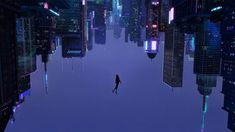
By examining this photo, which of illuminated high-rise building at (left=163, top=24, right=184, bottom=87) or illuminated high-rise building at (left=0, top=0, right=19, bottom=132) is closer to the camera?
illuminated high-rise building at (left=0, top=0, right=19, bottom=132)

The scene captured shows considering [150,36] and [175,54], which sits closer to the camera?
[150,36]

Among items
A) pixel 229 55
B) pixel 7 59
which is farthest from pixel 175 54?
pixel 7 59

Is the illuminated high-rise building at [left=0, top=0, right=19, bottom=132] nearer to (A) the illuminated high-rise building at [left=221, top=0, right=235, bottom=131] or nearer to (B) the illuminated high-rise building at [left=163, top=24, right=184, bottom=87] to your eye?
(A) the illuminated high-rise building at [left=221, top=0, right=235, bottom=131]

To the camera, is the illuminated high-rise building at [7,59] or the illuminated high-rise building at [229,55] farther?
the illuminated high-rise building at [229,55]

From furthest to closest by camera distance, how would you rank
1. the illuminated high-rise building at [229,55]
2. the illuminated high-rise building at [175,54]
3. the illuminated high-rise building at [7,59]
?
the illuminated high-rise building at [175,54]
the illuminated high-rise building at [229,55]
the illuminated high-rise building at [7,59]

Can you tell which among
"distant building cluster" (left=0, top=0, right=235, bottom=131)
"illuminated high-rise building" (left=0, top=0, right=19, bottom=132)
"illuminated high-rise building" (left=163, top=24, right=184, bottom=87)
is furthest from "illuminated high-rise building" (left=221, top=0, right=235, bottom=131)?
"illuminated high-rise building" (left=163, top=24, right=184, bottom=87)

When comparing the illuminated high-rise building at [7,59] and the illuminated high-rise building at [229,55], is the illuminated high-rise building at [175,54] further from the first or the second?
the illuminated high-rise building at [7,59]

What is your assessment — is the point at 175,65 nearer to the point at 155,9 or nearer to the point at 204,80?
the point at 204,80

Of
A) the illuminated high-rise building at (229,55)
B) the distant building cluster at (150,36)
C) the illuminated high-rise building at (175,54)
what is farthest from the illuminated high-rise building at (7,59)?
the illuminated high-rise building at (175,54)

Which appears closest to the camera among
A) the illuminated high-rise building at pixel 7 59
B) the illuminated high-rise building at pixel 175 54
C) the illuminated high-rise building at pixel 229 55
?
the illuminated high-rise building at pixel 7 59

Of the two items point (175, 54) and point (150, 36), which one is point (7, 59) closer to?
point (150, 36)

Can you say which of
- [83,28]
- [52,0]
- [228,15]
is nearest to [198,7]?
[228,15]
